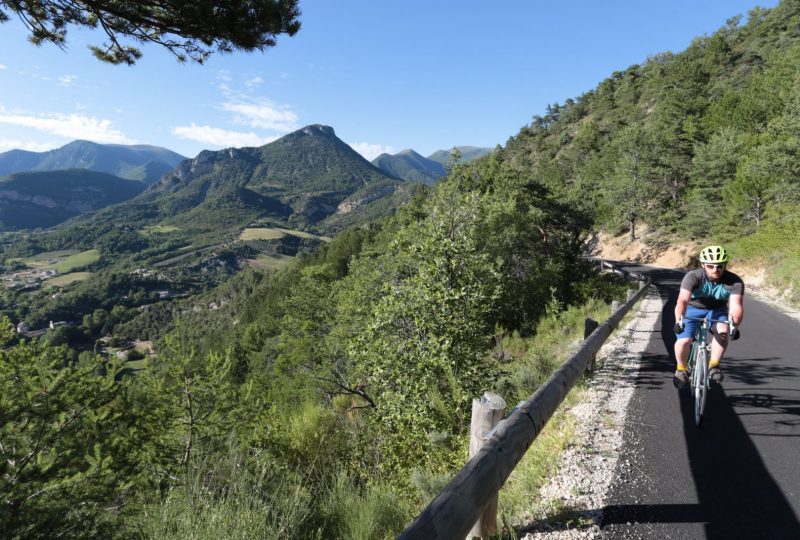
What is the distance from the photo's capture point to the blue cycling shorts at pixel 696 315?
4.74 meters

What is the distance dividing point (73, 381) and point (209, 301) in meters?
141

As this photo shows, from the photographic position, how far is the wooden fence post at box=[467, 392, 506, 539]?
8.42 feet

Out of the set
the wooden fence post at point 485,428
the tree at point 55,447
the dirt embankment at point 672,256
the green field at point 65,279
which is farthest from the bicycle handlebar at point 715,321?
the green field at point 65,279

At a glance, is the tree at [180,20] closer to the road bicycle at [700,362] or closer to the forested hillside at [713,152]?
the road bicycle at [700,362]

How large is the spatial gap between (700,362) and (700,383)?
0.94ft

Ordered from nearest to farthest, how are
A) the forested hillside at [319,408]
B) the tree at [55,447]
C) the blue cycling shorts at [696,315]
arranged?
the forested hillside at [319,408] → the tree at [55,447] → the blue cycling shorts at [696,315]

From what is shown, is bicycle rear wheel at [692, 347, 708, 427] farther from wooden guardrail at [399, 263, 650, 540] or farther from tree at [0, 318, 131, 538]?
tree at [0, 318, 131, 538]

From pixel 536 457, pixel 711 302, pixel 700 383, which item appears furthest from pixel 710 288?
pixel 536 457

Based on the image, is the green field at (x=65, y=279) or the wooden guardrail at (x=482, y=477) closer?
the wooden guardrail at (x=482, y=477)

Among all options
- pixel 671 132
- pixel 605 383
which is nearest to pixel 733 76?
pixel 671 132

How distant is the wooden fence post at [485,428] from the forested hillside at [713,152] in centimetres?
2007

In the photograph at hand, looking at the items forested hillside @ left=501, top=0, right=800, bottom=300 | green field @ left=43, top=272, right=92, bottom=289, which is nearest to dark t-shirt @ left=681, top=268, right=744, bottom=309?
forested hillside @ left=501, top=0, right=800, bottom=300

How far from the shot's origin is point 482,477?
85.4 inches

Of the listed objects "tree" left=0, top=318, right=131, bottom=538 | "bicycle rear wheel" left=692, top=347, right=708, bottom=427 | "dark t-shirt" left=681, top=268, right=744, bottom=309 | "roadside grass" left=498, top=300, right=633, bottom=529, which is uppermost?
"dark t-shirt" left=681, top=268, right=744, bottom=309
